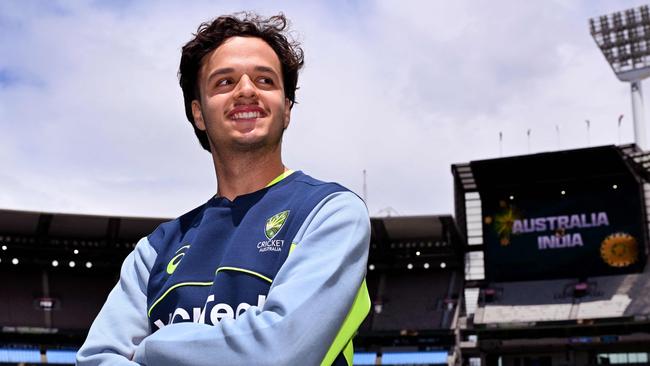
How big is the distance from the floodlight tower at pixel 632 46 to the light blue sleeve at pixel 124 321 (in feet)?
154

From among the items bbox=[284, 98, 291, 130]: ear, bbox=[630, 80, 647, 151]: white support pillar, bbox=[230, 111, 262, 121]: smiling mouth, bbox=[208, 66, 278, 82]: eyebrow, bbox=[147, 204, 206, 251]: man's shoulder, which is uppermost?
bbox=[630, 80, 647, 151]: white support pillar

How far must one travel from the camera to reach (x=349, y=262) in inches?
69.2

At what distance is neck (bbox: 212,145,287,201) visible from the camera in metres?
2.05

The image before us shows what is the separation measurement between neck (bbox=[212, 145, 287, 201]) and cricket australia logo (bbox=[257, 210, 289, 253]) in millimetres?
195

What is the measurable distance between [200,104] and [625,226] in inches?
1385

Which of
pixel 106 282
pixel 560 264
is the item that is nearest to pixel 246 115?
pixel 560 264

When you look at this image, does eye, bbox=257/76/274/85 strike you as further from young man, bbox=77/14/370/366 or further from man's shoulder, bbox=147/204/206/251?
man's shoulder, bbox=147/204/206/251

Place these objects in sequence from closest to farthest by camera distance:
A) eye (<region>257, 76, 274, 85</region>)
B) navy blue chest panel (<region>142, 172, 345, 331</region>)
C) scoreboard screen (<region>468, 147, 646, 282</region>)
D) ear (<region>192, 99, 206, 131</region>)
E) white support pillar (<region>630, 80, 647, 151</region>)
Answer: navy blue chest panel (<region>142, 172, 345, 331</region>), eye (<region>257, 76, 274, 85</region>), ear (<region>192, 99, 206, 131</region>), scoreboard screen (<region>468, 147, 646, 282</region>), white support pillar (<region>630, 80, 647, 151</region>)

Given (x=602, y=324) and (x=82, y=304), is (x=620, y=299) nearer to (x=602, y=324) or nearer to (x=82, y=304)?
(x=602, y=324)

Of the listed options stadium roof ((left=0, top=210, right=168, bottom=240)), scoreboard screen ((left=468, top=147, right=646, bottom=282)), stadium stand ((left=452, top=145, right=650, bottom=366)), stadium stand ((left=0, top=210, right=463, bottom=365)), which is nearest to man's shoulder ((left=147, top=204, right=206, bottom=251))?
stadium stand ((left=0, top=210, right=463, bottom=365))

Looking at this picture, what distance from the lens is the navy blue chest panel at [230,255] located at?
5.88 feet

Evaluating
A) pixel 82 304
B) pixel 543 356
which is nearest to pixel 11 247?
pixel 82 304

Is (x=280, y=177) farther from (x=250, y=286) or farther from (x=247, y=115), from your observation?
(x=250, y=286)

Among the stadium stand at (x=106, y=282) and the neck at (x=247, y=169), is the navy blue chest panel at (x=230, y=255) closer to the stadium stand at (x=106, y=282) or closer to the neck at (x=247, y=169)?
the neck at (x=247, y=169)
